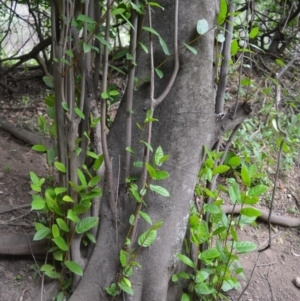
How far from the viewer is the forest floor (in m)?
2.09

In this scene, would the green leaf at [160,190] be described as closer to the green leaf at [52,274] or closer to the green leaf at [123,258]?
the green leaf at [123,258]

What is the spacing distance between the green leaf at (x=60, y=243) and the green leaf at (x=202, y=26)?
1.07m

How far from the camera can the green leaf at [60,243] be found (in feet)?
6.22

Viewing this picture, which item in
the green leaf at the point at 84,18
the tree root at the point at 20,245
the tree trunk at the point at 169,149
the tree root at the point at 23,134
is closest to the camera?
the green leaf at the point at 84,18

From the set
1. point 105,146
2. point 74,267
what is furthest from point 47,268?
point 105,146

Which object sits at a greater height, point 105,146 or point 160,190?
point 105,146

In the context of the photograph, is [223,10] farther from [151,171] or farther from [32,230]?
[32,230]

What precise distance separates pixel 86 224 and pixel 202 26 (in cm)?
100

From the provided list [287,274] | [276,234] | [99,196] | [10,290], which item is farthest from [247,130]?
[10,290]

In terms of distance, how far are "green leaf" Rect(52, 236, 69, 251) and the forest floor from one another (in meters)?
0.29

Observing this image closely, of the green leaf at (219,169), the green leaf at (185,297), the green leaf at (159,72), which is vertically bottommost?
the green leaf at (185,297)

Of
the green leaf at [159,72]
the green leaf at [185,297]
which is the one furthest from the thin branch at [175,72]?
the green leaf at [185,297]

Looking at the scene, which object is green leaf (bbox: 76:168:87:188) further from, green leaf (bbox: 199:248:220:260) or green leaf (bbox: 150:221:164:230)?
green leaf (bbox: 199:248:220:260)

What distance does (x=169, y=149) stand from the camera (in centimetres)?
206
